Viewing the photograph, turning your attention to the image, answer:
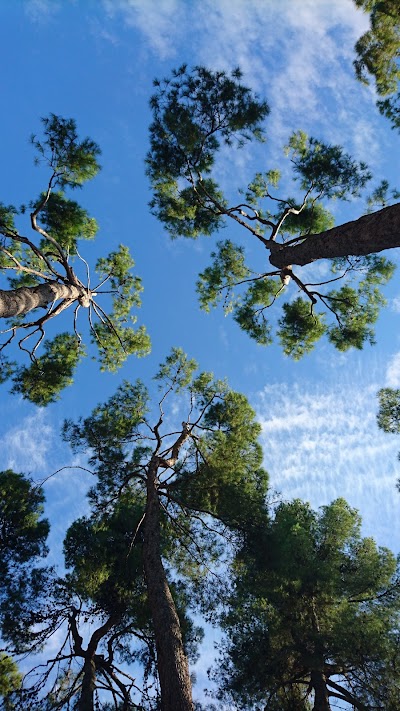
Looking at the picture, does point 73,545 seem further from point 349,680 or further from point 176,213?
point 176,213

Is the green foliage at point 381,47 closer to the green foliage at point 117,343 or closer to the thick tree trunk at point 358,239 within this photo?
the thick tree trunk at point 358,239

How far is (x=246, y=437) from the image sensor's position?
11.6 m

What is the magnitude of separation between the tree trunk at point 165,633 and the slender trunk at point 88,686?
3.07 meters

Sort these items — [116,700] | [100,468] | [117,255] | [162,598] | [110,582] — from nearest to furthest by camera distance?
[162,598]
[116,700]
[110,582]
[100,468]
[117,255]

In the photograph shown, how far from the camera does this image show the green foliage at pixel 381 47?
8.75 metres

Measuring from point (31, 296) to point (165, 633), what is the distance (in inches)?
220

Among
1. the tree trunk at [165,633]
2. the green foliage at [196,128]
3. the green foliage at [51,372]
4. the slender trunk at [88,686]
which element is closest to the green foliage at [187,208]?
the green foliage at [196,128]

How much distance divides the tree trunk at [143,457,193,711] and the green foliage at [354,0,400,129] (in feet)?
34.2

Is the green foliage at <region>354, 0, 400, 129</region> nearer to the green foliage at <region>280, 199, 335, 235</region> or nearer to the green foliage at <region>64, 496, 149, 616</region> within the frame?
the green foliage at <region>280, 199, 335, 235</region>

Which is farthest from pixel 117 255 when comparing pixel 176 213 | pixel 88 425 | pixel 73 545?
pixel 73 545

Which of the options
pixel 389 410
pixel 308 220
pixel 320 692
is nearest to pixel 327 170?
pixel 308 220

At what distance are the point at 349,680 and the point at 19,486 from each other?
9.14 metres

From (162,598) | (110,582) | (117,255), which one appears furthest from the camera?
(117,255)

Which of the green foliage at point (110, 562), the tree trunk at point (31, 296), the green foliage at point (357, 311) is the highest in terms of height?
the green foliage at point (357, 311)
